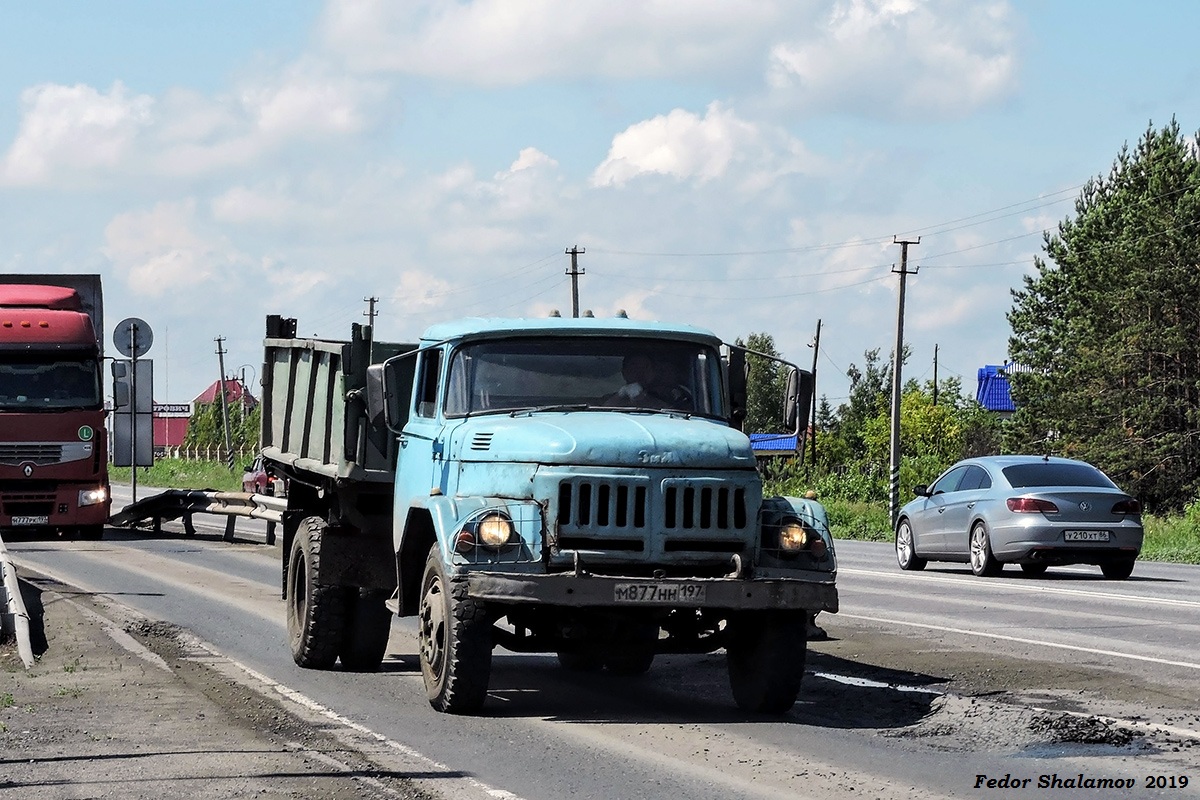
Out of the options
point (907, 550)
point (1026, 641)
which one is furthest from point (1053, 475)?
point (1026, 641)

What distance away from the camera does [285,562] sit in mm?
13422

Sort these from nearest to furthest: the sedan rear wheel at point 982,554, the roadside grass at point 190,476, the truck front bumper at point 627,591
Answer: the truck front bumper at point 627,591 → the sedan rear wheel at point 982,554 → the roadside grass at point 190,476

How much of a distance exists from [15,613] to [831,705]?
247 inches

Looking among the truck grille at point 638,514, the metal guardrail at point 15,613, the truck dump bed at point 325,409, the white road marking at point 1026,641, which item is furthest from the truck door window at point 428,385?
the white road marking at point 1026,641

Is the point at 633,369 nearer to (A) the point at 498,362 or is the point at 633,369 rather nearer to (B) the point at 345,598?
(A) the point at 498,362

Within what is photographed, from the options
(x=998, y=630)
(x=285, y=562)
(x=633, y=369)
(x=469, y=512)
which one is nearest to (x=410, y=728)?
(x=469, y=512)

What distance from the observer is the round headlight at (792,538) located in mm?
9695

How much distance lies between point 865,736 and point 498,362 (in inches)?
123

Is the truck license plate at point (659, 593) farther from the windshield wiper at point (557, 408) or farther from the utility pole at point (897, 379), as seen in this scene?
the utility pole at point (897, 379)

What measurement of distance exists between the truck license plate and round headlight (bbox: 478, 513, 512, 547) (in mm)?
657

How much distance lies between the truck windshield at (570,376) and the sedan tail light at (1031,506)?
11809mm

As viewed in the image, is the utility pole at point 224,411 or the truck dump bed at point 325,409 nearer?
the truck dump bed at point 325,409

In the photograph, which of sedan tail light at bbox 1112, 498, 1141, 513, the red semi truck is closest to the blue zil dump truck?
sedan tail light at bbox 1112, 498, 1141, 513

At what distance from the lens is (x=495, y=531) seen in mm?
9336
